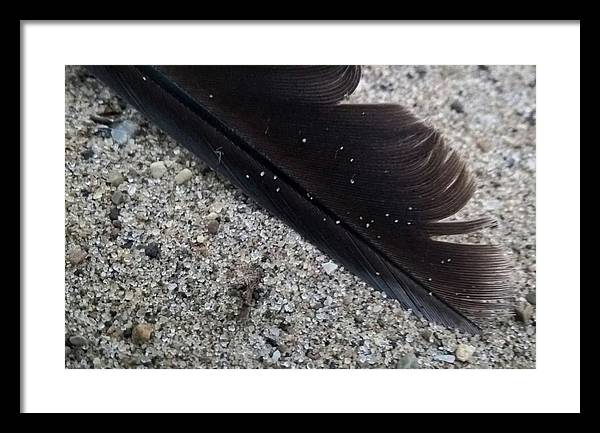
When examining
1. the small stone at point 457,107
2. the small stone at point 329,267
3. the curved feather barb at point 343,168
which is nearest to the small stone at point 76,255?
the curved feather barb at point 343,168

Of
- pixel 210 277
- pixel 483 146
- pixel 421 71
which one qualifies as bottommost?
pixel 210 277

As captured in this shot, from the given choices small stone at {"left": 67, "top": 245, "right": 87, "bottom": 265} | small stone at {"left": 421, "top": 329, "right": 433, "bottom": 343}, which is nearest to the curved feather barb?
small stone at {"left": 421, "top": 329, "right": 433, "bottom": 343}

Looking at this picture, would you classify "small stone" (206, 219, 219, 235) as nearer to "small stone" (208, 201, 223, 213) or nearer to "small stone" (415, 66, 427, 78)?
"small stone" (208, 201, 223, 213)

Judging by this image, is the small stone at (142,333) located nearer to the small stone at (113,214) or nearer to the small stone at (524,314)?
the small stone at (113,214)

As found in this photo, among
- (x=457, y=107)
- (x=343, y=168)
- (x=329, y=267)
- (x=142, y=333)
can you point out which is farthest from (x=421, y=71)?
(x=142, y=333)

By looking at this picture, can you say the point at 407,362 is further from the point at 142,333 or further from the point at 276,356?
the point at 142,333
